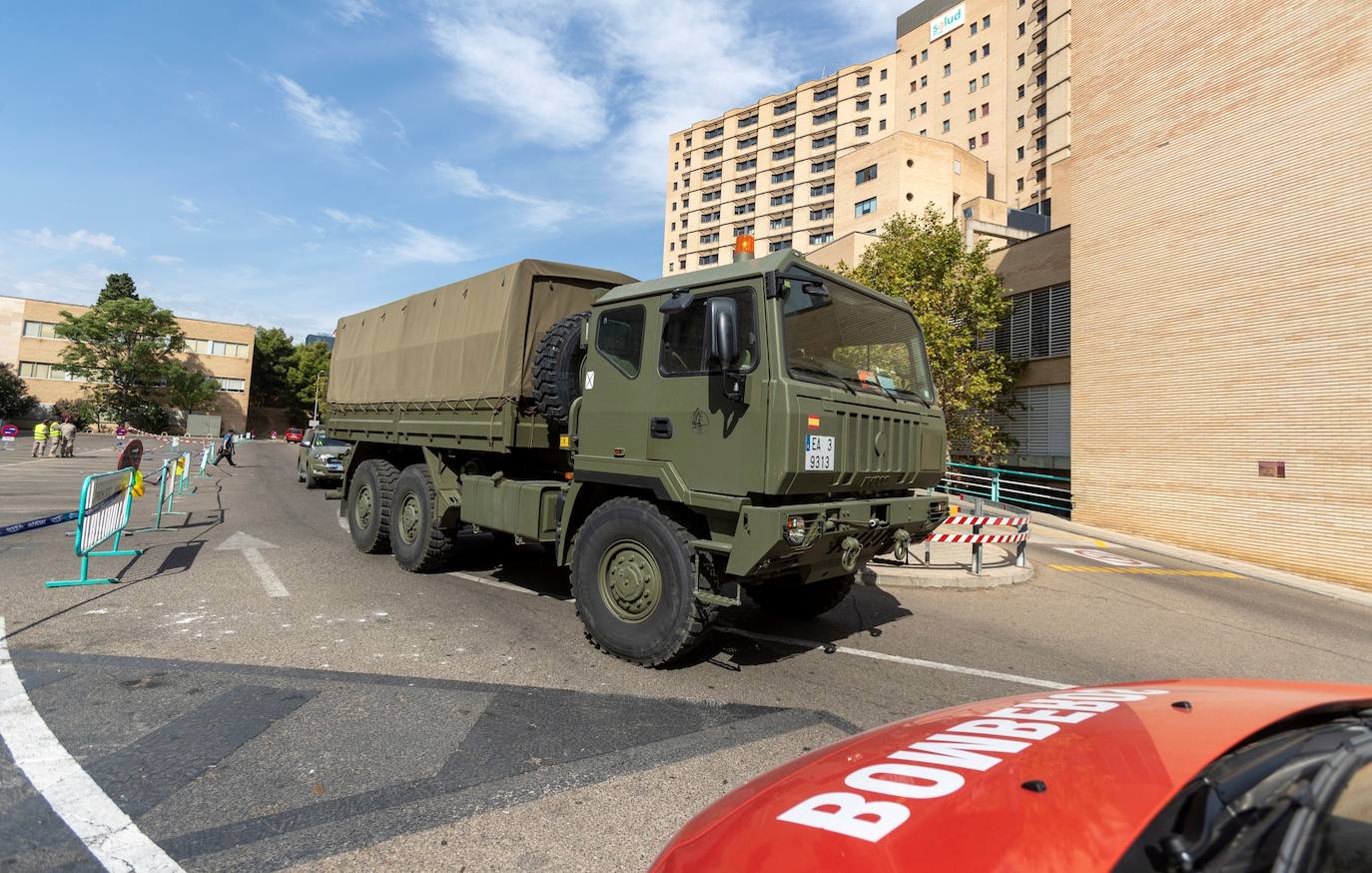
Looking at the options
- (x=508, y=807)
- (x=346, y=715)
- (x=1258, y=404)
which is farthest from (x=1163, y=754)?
(x=1258, y=404)

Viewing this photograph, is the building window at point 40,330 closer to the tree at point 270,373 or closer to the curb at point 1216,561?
the tree at point 270,373

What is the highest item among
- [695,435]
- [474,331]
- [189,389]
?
[189,389]

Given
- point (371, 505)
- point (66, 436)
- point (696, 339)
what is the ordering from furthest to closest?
point (66, 436) < point (371, 505) < point (696, 339)

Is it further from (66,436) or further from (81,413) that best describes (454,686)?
(81,413)

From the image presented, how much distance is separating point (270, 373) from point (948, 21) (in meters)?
76.1

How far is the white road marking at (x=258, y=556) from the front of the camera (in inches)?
250

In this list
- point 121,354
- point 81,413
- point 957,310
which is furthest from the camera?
point 121,354

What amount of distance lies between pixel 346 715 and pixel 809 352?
11.4 ft

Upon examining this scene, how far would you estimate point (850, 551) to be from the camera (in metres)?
4.39

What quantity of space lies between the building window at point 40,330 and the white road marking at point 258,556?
70353 millimetres

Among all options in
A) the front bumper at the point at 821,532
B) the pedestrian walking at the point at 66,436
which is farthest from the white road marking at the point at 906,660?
the pedestrian walking at the point at 66,436

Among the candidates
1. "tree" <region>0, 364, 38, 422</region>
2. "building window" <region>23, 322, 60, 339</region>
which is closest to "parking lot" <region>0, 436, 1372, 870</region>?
"tree" <region>0, 364, 38, 422</region>

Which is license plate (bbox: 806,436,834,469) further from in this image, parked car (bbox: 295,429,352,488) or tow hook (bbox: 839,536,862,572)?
parked car (bbox: 295,429,352,488)

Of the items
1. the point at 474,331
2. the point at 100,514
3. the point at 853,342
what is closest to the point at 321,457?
the point at 100,514
